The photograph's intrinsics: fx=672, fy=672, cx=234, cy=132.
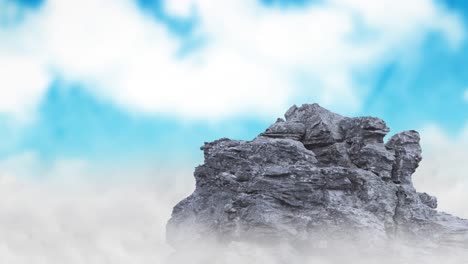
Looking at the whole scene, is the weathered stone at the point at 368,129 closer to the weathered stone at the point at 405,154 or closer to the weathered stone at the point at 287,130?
the weathered stone at the point at 405,154

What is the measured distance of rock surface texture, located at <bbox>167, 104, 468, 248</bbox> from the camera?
179ft

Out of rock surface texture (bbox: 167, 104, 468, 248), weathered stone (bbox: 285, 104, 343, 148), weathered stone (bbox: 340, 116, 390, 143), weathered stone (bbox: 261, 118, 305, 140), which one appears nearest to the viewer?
rock surface texture (bbox: 167, 104, 468, 248)

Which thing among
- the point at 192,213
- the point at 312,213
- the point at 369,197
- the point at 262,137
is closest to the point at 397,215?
the point at 369,197

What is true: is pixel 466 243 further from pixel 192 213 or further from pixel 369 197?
pixel 192 213

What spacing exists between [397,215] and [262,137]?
13882 millimetres

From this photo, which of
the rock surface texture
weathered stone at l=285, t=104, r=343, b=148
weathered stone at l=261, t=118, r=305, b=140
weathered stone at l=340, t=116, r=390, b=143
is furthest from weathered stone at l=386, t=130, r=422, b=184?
weathered stone at l=261, t=118, r=305, b=140

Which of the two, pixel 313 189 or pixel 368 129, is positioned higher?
pixel 368 129

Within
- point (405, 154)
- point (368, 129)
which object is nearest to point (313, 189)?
point (368, 129)

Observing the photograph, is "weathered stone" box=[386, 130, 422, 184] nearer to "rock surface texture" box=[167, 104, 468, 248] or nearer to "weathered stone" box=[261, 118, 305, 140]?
"rock surface texture" box=[167, 104, 468, 248]

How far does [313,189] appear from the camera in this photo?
183 ft

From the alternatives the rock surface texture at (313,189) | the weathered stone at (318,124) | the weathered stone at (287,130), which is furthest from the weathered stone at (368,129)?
the weathered stone at (287,130)

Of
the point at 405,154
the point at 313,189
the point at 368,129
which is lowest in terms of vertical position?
the point at 313,189

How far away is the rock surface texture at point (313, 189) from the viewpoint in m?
54.7

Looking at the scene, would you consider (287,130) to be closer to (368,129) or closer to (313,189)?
(368,129)
